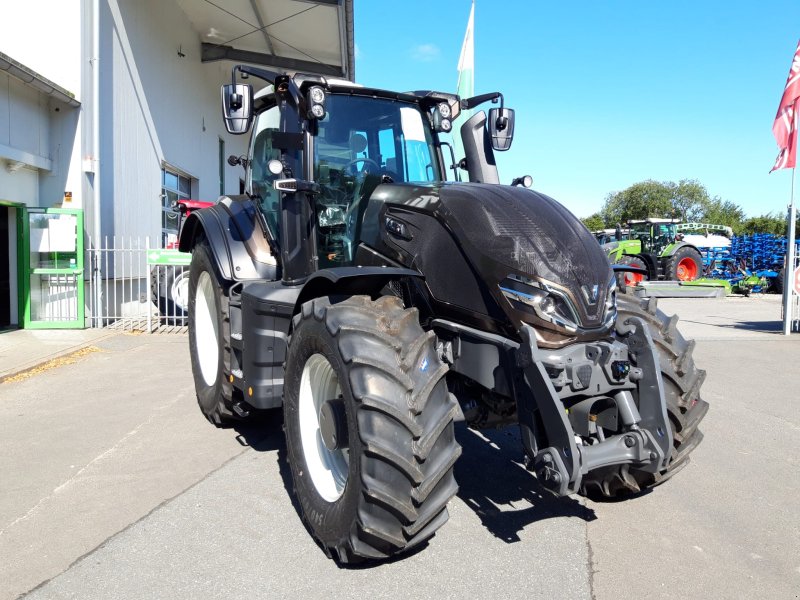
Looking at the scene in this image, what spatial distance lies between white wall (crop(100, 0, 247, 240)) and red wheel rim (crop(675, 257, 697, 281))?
14.8m

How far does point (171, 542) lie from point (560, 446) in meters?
2.00

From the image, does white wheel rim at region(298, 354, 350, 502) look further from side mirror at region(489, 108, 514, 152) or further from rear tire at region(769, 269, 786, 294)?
rear tire at region(769, 269, 786, 294)

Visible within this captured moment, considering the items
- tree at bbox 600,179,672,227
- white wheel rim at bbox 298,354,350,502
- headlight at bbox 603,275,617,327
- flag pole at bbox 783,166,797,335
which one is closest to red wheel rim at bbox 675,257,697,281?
flag pole at bbox 783,166,797,335

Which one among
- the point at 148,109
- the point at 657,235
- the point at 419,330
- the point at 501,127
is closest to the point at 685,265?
the point at 657,235

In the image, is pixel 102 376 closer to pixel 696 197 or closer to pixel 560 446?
pixel 560 446

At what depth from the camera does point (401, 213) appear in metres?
3.40

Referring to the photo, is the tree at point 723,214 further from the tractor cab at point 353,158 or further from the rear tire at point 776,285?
the tractor cab at point 353,158

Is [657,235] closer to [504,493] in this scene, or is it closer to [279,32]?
[279,32]

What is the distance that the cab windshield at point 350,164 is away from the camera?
3.94 m

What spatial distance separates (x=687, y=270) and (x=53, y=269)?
17.7 meters

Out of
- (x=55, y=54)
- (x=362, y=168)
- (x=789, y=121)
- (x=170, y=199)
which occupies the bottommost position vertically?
(x=362, y=168)

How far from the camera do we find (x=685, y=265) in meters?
19.7

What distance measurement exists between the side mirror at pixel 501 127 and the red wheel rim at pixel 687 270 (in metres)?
17.3

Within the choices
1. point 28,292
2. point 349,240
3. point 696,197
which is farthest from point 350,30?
point 696,197
